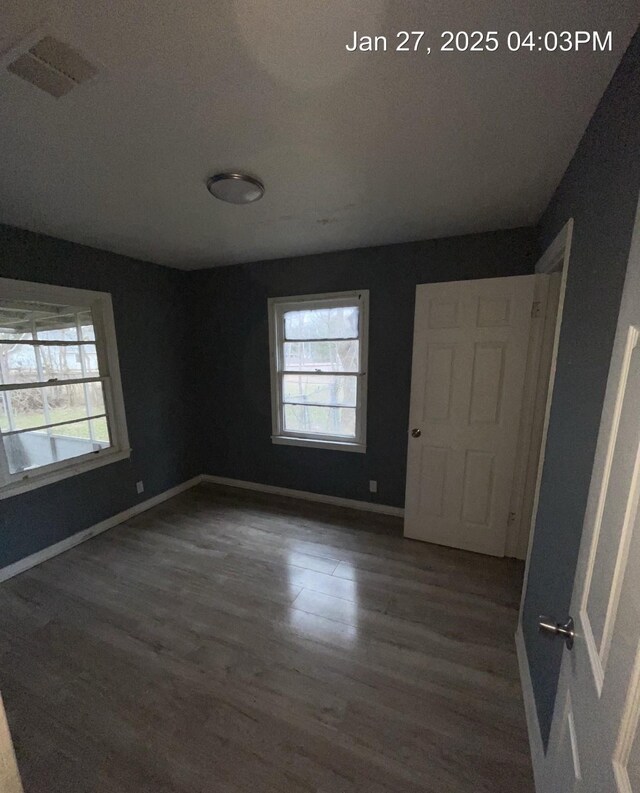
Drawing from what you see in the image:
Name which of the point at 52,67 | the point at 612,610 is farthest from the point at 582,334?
the point at 52,67

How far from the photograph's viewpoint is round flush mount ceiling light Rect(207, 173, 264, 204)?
5.33 feet

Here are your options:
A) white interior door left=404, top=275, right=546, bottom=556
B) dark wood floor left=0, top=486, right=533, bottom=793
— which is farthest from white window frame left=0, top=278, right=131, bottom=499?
white interior door left=404, top=275, right=546, bottom=556

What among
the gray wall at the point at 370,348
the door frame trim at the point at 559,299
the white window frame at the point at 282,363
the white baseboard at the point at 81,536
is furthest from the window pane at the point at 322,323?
the white baseboard at the point at 81,536

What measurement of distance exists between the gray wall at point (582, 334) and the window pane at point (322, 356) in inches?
69.4

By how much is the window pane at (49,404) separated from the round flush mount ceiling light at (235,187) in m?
2.03

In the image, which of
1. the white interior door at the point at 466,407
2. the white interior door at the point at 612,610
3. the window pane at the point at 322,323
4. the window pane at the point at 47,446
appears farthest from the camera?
the window pane at the point at 322,323

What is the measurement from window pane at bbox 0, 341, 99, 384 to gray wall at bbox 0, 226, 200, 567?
0.29m

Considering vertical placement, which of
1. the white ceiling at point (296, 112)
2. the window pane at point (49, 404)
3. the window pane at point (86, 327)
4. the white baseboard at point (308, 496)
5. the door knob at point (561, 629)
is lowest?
the white baseboard at point (308, 496)

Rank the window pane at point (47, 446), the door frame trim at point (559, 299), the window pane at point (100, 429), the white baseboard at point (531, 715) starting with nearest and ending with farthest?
the white baseboard at point (531, 715) < the door frame trim at point (559, 299) < the window pane at point (47, 446) < the window pane at point (100, 429)

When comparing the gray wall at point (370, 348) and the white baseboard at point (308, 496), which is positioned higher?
the gray wall at point (370, 348)

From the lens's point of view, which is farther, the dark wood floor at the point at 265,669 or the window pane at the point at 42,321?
the window pane at the point at 42,321

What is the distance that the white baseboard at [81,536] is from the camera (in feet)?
7.61

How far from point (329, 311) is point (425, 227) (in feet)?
3.58

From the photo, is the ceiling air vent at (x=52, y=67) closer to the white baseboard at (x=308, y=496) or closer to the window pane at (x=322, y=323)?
the window pane at (x=322, y=323)
